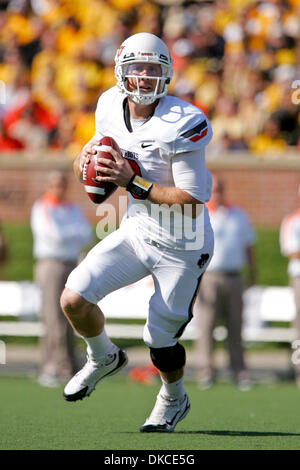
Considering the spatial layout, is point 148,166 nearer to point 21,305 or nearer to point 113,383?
point 113,383

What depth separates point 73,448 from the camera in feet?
14.6

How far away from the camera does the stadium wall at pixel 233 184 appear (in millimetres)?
10578

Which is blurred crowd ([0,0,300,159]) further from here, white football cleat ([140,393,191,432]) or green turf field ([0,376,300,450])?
white football cleat ([140,393,191,432])

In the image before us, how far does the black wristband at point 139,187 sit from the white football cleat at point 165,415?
1274 millimetres

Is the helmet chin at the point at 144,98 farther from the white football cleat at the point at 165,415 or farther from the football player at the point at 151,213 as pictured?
the white football cleat at the point at 165,415

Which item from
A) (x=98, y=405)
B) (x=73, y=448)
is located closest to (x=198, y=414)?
(x=98, y=405)

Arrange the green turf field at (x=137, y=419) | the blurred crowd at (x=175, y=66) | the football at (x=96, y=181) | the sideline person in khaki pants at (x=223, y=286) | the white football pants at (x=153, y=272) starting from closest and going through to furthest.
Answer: the green turf field at (x=137, y=419) < the football at (x=96, y=181) < the white football pants at (x=153, y=272) < the sideline person in khaki pants at (x=223, y=286) < the blurred crowd at (x=175, y=66)

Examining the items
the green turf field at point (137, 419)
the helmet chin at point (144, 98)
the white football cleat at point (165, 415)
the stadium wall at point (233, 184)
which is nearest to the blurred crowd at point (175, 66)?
the stadium wall at point (233, 184)

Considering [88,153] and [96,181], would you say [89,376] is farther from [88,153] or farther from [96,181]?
[88,153]

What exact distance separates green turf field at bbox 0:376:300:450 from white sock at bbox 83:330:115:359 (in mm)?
449

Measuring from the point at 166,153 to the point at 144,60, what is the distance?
20.9 inches

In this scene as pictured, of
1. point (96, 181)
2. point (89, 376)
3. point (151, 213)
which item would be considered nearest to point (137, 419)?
point (89, 376)

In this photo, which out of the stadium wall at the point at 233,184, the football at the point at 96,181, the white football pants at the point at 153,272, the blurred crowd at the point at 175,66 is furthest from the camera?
the blurred crowd at the point at 175,66

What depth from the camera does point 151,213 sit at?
5.01 m
